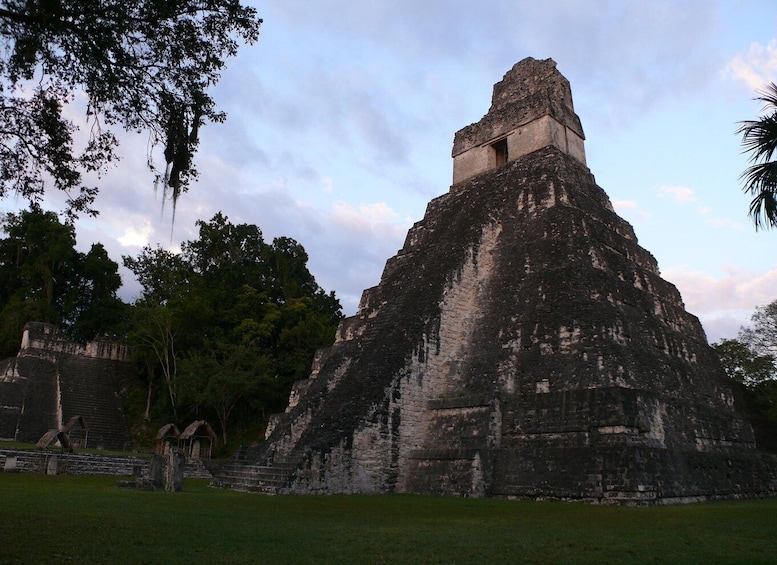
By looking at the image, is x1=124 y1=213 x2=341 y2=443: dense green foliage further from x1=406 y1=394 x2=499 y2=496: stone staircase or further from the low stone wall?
x1=406 y1=394 x2=499 y2=496: stone staircase

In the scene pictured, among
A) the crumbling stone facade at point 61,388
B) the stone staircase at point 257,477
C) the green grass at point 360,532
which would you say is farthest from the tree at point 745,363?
the crumbling stone facade at point 61,388

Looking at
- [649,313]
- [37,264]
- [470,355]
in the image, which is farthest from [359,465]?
[37,264]

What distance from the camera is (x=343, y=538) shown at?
632 centimetres

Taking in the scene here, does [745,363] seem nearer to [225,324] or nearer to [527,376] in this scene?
[527,376]

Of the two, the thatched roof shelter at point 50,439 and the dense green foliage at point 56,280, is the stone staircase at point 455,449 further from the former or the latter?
the dense green foliage at point 56,280

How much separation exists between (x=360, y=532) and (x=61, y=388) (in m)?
26.0

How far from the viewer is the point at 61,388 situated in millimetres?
27766

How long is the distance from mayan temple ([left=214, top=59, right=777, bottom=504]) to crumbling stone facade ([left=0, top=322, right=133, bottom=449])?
13.6 m

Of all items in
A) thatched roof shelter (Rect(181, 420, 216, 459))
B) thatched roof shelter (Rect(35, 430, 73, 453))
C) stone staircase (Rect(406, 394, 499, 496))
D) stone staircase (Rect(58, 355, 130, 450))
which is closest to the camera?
stone staircase (Rect(406, 394, 499, 496))

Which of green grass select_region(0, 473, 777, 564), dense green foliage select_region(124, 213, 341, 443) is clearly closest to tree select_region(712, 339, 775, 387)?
green grass select_region(0, 473, 777, 564)

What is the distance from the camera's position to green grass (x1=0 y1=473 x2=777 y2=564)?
5309 mm

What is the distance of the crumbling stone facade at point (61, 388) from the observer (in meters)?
25.7

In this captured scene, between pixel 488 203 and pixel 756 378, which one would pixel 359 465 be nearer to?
pixel 488 203

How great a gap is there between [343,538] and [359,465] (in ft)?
20.1
